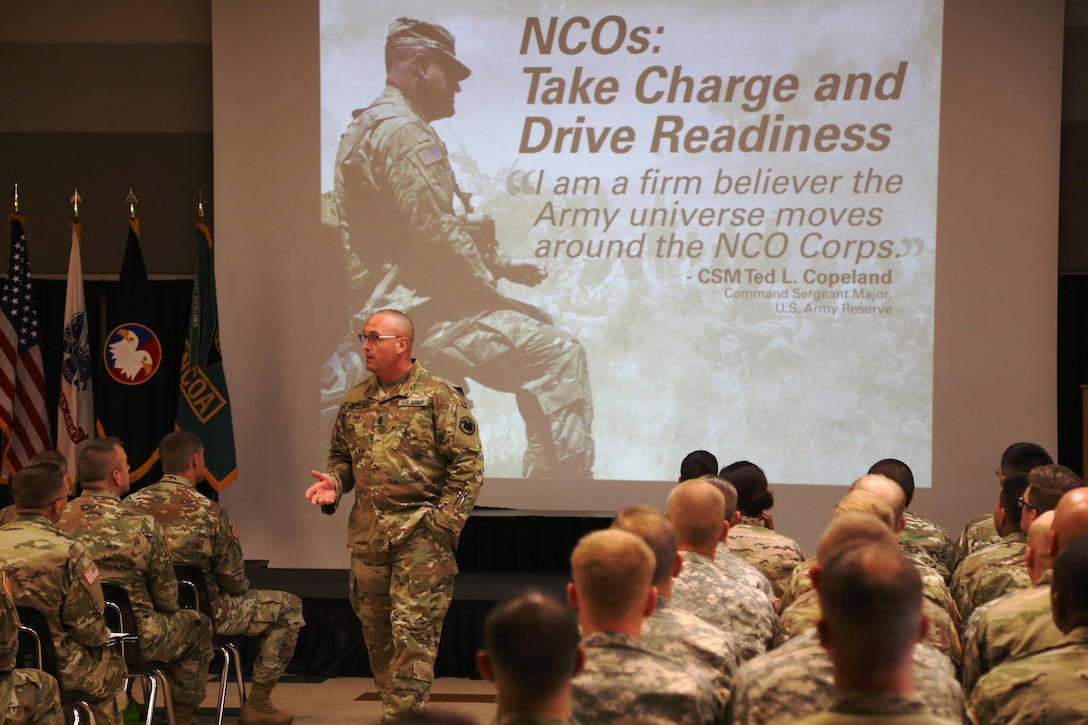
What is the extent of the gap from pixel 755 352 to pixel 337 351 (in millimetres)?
2624

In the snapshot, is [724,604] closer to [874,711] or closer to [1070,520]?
[1070,520]

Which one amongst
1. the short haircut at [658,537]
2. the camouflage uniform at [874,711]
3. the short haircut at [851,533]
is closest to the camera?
the camouflage uniform at [874,711]

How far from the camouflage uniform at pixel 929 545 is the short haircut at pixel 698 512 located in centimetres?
137

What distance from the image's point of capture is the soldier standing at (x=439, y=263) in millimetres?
7105

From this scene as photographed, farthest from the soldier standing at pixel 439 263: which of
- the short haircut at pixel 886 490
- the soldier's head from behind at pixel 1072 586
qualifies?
the soldier's head from behind at pixel 1072 586

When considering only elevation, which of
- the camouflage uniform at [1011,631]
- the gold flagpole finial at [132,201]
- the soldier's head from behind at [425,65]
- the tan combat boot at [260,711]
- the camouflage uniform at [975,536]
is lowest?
the tan combat boot at [260,711]

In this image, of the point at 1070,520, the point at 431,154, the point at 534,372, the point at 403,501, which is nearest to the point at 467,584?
the point at 534,372

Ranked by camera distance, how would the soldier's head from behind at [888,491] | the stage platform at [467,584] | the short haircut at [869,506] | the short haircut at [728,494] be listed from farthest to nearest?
the stage platform at [467,584] → the short haircut at [728,494] → the soldier's head from behind at [888,491] → the short haircut at [869,506]

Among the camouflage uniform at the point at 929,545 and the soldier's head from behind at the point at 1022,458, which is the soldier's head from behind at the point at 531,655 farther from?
the soldier's head from behind at the point at 1022,458

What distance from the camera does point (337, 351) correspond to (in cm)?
738

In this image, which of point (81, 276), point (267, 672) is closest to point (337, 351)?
point (81, 276)

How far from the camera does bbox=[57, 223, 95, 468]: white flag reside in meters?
7.07

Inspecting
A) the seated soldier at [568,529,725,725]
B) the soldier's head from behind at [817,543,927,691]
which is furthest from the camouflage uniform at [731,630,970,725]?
the soldier's head from behind at [817,543,927,691]

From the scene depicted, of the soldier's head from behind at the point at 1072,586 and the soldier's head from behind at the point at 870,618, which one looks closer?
the soldier's head from behind at the point at 870,618
